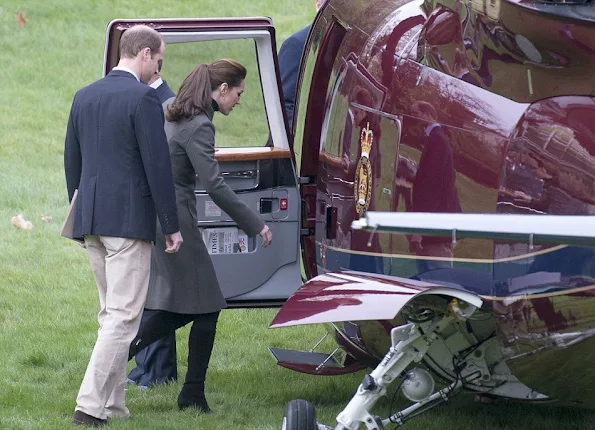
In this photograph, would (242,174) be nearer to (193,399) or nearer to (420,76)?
(193,399)

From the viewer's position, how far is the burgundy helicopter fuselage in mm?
4066

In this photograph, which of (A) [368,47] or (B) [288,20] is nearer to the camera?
(A) [368,47]

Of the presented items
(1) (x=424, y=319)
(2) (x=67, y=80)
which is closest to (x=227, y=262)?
(1) (x=424, y=319)

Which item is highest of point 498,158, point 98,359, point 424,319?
point 498,158

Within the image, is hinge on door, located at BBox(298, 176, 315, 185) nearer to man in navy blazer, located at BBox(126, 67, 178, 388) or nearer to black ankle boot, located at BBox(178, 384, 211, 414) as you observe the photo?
man in navy blazer, located at BBox(126, 67, 178, 388)

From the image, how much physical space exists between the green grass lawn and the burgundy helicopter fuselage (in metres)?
1.16

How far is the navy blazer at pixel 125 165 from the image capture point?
215 inches

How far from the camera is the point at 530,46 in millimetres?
4168

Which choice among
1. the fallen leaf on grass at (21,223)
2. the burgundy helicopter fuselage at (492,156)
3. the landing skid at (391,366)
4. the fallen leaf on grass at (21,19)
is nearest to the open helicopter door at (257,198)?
the burgundy helicopter fuselage at (492,156)

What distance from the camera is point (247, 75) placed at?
21.2 feet

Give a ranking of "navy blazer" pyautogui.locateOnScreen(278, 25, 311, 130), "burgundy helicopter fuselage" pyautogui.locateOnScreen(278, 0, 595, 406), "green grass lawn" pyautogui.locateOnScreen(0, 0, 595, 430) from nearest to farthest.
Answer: "burgundy helicopter fuselage" pyautogui.locateOnScreen(278, 0, 595, 406), "green grass lawn" pyautogui.locateOnScreen(0, 0, 595, 430), "navy blazer" pyautogui.locateOnScreen(278, 25, 311, 130)

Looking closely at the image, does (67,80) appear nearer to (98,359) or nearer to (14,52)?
(14,52)

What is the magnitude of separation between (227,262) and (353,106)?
142 cm

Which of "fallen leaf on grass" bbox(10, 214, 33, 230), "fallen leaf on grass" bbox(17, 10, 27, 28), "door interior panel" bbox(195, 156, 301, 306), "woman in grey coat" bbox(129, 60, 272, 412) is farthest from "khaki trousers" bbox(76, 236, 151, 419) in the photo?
"fallen leaf on grass" bbox(17, 10, 27, 28)
